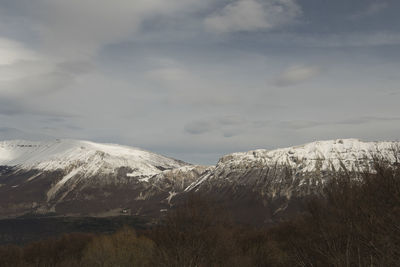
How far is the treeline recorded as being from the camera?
90.5 feet


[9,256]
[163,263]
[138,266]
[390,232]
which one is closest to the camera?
[390,232]

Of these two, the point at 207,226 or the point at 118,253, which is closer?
the point at 207,226

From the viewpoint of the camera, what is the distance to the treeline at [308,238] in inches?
1086

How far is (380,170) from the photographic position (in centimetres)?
3184

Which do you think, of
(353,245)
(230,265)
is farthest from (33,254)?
(353,245)

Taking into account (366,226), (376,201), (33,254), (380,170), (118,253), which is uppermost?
(380,170)

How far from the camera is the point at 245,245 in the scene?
9656 cm

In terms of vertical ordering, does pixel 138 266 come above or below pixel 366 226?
below

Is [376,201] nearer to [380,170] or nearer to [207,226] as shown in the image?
[380,170]

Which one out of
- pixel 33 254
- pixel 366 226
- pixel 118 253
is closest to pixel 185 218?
pixel 118 253

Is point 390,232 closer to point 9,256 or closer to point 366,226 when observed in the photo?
point 366,226

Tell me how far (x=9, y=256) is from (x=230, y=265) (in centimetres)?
8165

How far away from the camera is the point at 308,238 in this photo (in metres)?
57.2

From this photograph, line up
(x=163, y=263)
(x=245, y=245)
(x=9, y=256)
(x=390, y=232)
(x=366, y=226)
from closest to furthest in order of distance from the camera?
(x=390, y=232)
(x=366, y=226)
(x=163, y=263)
(x=245, y=245)
(x=9, y=256)
